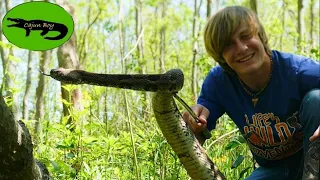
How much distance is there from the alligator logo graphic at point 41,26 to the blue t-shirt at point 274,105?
5.74 ft

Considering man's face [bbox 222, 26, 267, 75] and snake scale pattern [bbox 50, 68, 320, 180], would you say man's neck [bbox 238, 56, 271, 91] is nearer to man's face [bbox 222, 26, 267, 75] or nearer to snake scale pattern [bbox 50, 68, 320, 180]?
man's face [bbox 222, 26, 267, 75]

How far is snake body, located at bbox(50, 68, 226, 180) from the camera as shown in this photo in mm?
2746

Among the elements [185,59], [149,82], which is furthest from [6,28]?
[185,59]

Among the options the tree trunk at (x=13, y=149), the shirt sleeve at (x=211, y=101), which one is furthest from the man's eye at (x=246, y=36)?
the tree trunk at (x=13, y=149)

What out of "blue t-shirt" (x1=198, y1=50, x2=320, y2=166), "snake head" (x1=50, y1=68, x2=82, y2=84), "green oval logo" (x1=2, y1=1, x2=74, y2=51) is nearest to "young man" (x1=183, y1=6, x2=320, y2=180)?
"blue t-shirt" (x1=198, y1=50, x2=320, y2=166)

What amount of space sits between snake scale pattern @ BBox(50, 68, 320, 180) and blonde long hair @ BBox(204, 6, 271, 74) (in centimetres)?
50

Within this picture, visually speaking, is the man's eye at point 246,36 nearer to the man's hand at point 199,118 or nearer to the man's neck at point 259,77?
the man's neck at point 259,77

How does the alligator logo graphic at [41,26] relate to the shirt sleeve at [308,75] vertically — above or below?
above

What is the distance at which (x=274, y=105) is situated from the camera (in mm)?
3188

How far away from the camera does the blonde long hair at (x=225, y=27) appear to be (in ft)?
10.2

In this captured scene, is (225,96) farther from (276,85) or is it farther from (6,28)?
(6,28)

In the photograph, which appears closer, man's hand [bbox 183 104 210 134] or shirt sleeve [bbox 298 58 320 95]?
shirt sleeve [bbox 298 58 320 95]

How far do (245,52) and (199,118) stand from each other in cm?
60

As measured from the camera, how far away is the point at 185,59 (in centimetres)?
2194
